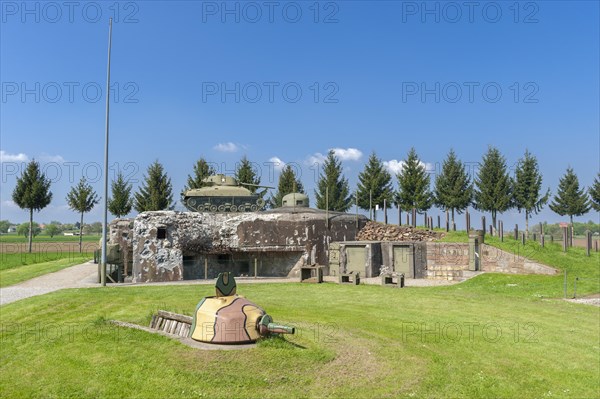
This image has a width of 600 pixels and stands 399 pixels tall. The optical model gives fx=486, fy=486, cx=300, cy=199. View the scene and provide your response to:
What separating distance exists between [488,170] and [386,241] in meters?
20.4

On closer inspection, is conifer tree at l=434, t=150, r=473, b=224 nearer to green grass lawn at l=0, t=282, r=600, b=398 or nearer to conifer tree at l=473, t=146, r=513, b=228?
conifer tree at l=473, t=146, r=513, b=228

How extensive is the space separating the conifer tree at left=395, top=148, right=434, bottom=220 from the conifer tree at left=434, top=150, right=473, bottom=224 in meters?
1.11

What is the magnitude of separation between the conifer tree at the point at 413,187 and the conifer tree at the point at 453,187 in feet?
3.65

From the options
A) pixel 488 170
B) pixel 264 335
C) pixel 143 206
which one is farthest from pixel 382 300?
pixel 143 206

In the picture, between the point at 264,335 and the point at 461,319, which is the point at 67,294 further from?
the point at 461,319

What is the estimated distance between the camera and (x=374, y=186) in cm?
4934

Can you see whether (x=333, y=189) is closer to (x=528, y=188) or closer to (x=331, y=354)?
(x=528, y=188)

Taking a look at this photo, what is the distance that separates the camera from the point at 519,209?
46.9 meters

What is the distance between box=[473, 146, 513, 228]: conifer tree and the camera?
4450cm

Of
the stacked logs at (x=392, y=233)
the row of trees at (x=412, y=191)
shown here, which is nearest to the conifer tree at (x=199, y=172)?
the row of trees at (x=412, y=191)

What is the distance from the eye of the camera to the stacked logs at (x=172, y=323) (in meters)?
11.1

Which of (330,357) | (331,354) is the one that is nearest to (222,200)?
(331,354)

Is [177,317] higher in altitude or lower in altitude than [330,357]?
higher

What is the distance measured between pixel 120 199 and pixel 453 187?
33.2 metres
